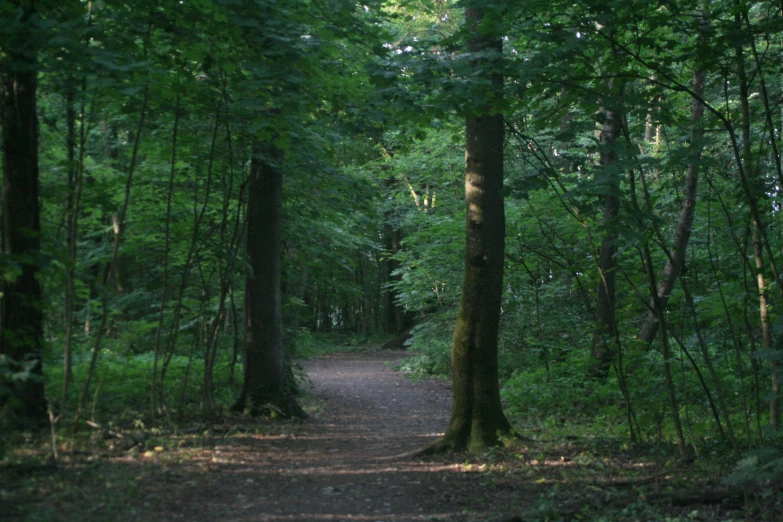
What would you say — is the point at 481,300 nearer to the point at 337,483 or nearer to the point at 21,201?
the point at 337,483

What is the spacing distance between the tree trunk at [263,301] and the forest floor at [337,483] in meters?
1.01

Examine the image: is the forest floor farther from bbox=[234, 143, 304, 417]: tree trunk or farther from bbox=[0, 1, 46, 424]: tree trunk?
bbox=[234, 143, 304, 417]: tree trunk

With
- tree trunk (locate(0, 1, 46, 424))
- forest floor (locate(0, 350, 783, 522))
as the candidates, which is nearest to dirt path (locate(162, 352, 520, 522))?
forest floor (locate(0, 350, 783, 522))

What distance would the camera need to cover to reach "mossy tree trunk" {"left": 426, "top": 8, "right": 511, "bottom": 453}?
761cm

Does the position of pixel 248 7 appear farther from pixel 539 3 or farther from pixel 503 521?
pixel 503 521

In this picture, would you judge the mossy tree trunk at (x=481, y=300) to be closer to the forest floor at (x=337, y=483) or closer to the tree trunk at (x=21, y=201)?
the forest floor at (x=337, y=483)

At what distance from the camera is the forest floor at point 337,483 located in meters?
5.29

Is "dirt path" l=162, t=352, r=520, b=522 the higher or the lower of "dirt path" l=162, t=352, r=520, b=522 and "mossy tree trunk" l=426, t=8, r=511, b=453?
the lower

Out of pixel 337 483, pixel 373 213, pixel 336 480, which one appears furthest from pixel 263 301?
pixel 337 483

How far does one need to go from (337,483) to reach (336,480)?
0.14 metres

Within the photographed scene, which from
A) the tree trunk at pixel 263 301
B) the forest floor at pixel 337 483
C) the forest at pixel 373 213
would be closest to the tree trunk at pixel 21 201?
the forest at pixel 373 213

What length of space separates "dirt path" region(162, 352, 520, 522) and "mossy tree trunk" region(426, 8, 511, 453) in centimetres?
64

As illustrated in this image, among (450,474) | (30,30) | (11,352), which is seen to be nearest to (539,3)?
(30,30)

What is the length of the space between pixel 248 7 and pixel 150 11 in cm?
93
